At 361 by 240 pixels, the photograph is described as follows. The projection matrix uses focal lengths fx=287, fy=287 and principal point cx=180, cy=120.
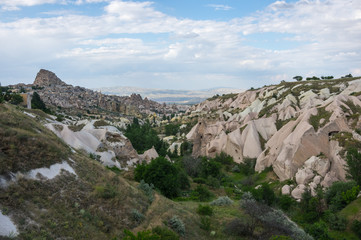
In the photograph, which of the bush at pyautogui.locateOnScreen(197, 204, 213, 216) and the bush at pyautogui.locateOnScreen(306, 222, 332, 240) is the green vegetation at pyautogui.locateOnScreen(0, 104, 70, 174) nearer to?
the bush at pyautogui.locateOnScreen(197, 204, 213, 216)

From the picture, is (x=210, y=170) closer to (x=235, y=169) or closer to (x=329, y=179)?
(x=235, y=169)

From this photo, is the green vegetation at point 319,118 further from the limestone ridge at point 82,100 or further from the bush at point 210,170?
the limestone ridge at point 82,100

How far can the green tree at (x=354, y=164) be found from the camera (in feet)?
78.0

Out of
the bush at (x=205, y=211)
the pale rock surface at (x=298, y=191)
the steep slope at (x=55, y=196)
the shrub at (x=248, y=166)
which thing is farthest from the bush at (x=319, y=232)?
the shrub at (x=248, y=166)

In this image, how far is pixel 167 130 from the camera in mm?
84812

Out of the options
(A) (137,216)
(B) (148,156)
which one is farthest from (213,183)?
(A) (137,216)

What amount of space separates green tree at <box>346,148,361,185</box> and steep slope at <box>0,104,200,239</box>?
16.3m

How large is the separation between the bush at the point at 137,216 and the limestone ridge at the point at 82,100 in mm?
96902

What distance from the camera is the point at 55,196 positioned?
1092 centimetres

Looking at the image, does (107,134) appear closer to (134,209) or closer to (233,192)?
(233,192)

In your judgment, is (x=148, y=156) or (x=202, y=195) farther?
(x=148, y=156)

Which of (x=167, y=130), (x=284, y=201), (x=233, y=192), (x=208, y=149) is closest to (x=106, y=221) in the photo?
(x=284, y=201)

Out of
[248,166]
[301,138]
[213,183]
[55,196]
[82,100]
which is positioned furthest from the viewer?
[82,100]

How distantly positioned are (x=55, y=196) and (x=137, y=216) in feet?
12.1
